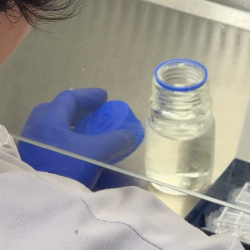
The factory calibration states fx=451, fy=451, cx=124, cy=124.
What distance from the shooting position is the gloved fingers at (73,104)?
0.56m

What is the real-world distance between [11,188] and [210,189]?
242 millimetres

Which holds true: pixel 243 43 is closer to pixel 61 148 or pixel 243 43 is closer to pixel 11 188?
pixel 61 148

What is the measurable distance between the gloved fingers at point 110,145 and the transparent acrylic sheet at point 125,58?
0.02 meters

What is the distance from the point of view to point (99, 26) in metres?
0.62

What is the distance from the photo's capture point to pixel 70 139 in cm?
52

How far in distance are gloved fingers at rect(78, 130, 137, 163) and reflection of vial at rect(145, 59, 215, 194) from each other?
1.0 inches

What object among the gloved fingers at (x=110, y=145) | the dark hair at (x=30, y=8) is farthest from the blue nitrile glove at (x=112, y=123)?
the dark hair at (x=30, y=8)

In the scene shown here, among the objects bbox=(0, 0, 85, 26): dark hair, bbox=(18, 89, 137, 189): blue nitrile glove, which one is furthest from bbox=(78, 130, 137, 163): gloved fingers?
bbox=(0, 0, 85, 26): dark hair

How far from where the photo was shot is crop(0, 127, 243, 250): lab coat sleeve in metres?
0.27

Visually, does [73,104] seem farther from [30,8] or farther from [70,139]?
[30,8]

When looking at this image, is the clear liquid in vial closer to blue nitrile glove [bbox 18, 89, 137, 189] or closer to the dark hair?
blue nitrile glove [bbox 18, 89, 137, 189]

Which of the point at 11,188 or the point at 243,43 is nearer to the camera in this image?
the point at 11,188

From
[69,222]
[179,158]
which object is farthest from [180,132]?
[69,222]

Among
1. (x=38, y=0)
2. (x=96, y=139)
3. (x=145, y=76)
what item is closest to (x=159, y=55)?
(x=145, y=76)
